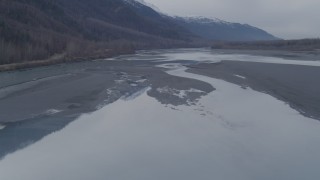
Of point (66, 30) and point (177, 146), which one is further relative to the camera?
point (66, 30)

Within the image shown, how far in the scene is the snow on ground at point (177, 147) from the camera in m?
13.5

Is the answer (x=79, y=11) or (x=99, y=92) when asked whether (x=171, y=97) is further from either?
(x=79, y=11)

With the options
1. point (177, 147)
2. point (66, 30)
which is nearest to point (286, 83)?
point (177, 147)

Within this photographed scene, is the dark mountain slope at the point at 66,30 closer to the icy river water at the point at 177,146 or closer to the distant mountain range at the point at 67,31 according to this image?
the distant mountain range at the point at 67,31

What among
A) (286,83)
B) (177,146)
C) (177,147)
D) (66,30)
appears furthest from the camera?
(66,30)

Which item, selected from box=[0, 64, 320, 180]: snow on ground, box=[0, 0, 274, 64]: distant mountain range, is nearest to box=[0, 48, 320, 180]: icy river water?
box=[0, 64, 320, 180]: snow on ground

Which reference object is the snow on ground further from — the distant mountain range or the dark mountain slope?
the dark mountain slope

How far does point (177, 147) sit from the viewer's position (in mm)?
16359

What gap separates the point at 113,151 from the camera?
15.8 m

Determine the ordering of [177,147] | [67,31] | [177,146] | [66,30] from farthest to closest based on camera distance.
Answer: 1. [66,30]
2. [67,31]
3. [177,146]
4. [177,147]

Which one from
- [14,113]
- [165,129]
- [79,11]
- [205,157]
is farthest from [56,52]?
[79,11]

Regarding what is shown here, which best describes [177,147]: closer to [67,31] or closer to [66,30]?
[67,31]

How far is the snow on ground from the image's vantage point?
533 inches

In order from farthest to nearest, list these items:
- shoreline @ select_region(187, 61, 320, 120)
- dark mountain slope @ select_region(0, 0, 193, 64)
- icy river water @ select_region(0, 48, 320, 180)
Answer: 1. dark mountain slope @ select_region(0, 0, 193, 64)
2. shoreline @ select_region(187, 61, 320, 120)
3. icy river water @ select_region(0, 48, 320, 180)
